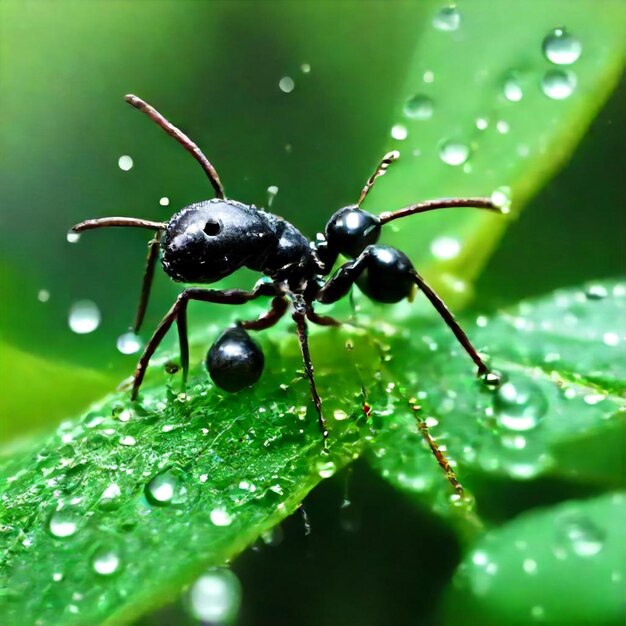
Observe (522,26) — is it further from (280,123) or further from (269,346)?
(269,346)

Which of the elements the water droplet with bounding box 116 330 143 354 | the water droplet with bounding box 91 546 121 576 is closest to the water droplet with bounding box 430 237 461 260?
the water droplet with bounding box 116 330 143 354

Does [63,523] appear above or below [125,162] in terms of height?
below

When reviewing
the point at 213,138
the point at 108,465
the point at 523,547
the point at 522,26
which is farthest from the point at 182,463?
the point at 522,26

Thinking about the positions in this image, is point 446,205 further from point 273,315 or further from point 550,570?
point 550,570

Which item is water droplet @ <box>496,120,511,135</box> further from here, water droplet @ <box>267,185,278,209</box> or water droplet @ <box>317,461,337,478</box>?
A: water droplet @ <box>317,461,337,478</box>

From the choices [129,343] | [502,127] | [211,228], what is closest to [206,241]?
[211,228]
